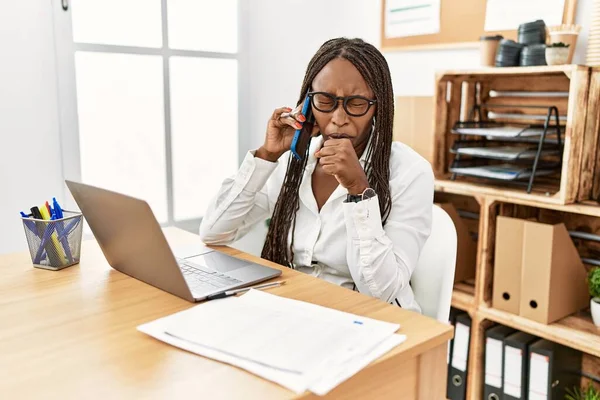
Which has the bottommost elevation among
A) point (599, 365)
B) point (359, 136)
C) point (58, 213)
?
point (599, 365)

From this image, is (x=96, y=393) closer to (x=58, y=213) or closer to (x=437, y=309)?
(x=58, y=213)

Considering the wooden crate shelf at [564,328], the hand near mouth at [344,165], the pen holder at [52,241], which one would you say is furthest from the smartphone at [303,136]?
the wooden crate shelf at [564,328]

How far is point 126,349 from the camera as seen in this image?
2.65ft

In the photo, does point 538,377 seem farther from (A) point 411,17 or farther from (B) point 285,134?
(A) point 411,17

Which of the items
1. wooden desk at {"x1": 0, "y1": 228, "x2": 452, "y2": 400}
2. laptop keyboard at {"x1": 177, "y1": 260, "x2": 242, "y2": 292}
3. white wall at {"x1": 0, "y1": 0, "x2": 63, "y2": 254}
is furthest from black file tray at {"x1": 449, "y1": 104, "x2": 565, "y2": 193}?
white wall at {"x1": 0, "y1": 0, "x2": 63, "y2": 254}

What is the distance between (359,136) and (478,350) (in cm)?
99

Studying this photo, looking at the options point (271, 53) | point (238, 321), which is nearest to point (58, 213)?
point (238, 321)

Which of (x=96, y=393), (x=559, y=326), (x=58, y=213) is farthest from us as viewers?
(x=559, y=326)

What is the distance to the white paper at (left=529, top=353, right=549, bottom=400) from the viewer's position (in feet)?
5.79

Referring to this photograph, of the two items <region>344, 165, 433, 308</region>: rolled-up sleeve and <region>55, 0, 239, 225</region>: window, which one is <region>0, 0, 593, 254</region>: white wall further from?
<region>344, 165, 433, 308</region>: rolled-up sleeve

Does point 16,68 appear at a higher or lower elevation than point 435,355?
higher

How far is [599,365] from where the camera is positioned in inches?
73.6

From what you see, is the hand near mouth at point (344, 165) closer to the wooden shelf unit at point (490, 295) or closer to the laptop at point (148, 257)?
the laptop at point (148, 257)

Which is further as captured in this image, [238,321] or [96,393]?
[238,321]
